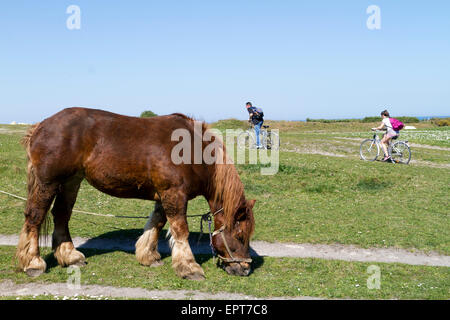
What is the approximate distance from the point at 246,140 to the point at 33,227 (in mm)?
18381

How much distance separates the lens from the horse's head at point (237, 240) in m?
6.88

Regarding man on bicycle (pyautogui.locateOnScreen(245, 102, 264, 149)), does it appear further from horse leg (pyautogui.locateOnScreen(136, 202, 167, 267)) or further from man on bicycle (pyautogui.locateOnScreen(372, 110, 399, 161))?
horse leg (pyautogui.locateOnScreen(136, 202, 167, 267))

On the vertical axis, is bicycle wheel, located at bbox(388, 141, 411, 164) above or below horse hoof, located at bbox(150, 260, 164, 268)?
above

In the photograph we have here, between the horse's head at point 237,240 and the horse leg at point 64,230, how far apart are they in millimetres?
2717

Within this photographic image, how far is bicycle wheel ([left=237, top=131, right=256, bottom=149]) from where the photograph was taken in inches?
876

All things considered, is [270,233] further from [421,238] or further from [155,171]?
[155,171]

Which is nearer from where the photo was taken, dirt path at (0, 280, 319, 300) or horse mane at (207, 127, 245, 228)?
dirt path at (0, 280, 319, 300)

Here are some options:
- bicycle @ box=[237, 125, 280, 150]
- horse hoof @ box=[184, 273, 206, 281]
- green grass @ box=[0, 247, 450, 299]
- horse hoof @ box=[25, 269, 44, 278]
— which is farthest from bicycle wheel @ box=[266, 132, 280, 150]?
horse hoof @ box=[25, 269, 44, 278]

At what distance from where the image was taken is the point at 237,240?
22.7 ft

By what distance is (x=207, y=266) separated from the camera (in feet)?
24.3

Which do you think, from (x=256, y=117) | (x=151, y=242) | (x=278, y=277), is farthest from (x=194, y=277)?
(x=256, y=117)

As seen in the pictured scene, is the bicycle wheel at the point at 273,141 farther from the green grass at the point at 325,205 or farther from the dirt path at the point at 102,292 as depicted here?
the dirt path at the point at 102,292

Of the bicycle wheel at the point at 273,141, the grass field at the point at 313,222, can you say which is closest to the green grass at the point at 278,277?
the grass field at the point at 313,222
